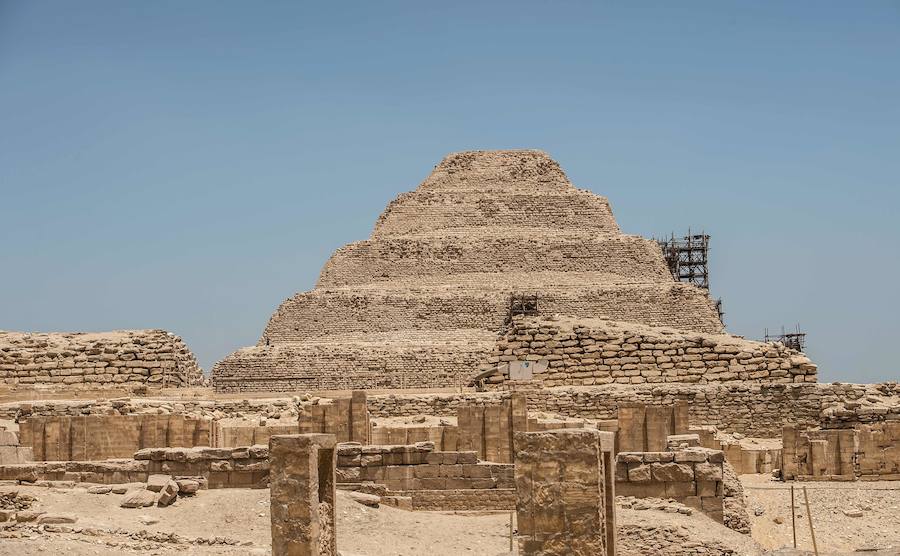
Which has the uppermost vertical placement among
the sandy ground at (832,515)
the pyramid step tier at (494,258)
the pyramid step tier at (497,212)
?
the pyramid step tier at (497,212)

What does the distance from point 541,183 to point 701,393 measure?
3715 cm

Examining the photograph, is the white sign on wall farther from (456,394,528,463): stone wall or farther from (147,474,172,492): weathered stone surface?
(147,474,172,492): weathered stone surface

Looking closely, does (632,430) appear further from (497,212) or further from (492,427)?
(497,212)

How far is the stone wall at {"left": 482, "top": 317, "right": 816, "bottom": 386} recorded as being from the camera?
33.1 m

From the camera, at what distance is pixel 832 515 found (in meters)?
20.4

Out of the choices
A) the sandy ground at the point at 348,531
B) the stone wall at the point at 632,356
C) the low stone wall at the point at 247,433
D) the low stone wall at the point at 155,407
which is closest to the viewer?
the sandy ground at the point at 348,531

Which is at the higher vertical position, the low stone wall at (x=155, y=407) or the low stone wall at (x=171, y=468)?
the low stone wall at (x=155, y=407)

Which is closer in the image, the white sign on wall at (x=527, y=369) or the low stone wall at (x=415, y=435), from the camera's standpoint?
the low stone wall at (x=415, y=435)

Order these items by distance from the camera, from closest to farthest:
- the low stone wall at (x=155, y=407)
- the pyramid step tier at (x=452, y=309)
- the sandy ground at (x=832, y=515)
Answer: the sandy ground at (x=832, y=515), the low stone wall at (x=155, y=407), the pyramid step tier at (x=452, y=309)

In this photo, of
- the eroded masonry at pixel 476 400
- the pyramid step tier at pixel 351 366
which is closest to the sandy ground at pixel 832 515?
the eroded masonry at pixel 476 400

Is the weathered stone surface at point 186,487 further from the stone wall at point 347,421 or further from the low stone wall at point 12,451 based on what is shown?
the stone wall at point 347,421

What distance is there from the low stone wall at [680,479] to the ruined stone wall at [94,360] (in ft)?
67.8

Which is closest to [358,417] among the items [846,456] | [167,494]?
[167,494]

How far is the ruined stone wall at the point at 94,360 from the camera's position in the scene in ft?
122
